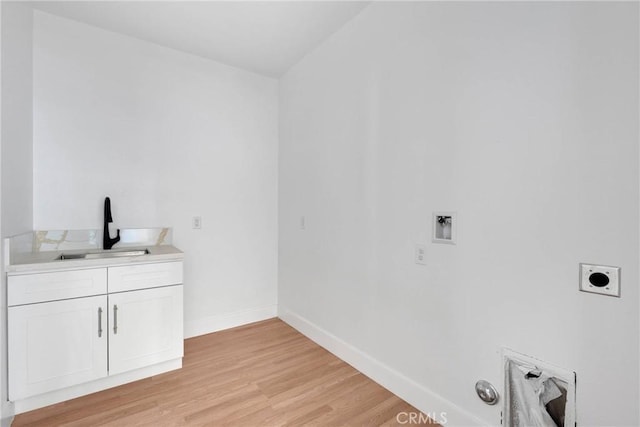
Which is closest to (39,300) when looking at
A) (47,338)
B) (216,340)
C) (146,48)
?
(47,338)

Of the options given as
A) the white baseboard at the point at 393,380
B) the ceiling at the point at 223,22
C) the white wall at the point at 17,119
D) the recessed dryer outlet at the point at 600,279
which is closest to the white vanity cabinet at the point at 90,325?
the white wall at the point at 17,119

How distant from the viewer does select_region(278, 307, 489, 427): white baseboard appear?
167cm

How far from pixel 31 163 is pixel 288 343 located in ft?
8.25

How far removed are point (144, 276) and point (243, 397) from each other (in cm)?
111

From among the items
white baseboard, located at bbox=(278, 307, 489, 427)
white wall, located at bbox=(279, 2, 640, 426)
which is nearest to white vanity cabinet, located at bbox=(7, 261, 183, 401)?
white baseboard, located at bbox=(278, 307, 489, 427)

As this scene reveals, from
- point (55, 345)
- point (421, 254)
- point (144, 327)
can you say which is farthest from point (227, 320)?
point (421, 254)

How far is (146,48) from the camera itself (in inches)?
106

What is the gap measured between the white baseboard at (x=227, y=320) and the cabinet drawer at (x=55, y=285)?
1086 mm

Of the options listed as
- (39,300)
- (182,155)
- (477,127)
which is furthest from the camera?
(182,155)

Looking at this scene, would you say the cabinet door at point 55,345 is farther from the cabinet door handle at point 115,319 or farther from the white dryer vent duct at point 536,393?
the white dryer vent duct at point 536,393

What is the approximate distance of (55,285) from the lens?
1.91 metres

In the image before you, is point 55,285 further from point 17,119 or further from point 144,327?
point 17,119

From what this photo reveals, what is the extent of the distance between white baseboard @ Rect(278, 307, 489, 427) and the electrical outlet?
78cm

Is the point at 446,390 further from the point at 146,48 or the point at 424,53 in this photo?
the point at 146,48
